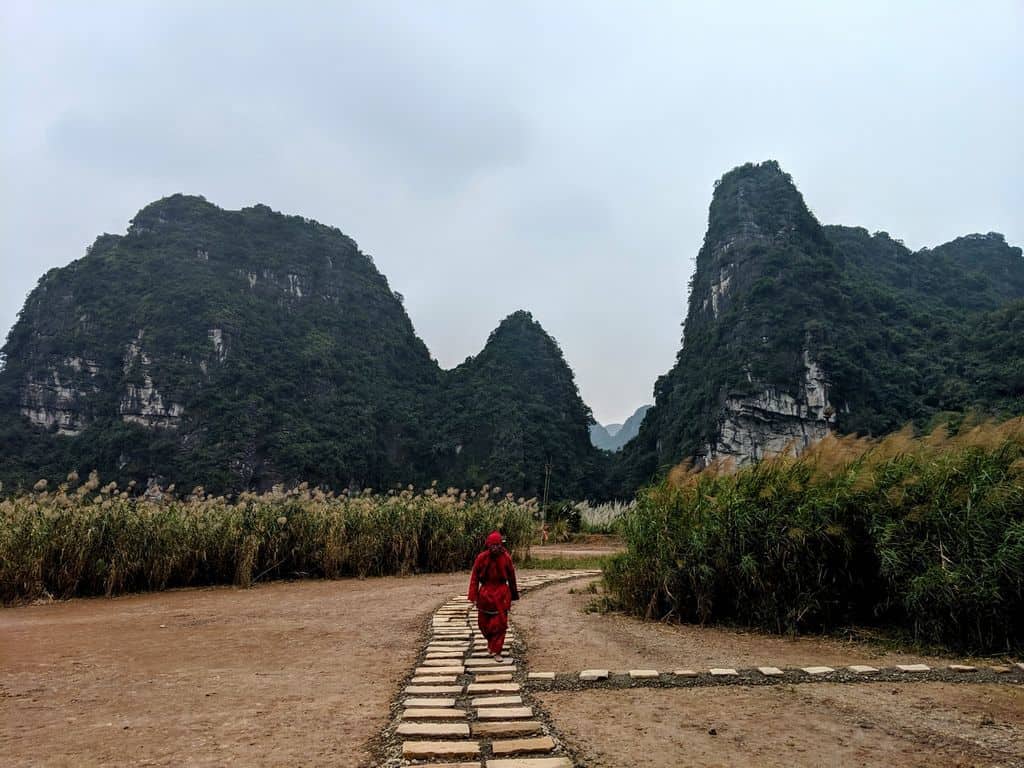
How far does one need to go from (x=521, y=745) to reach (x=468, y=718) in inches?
21.6

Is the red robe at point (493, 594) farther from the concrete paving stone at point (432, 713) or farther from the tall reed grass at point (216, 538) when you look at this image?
the tall reed grass at point (216, 538)

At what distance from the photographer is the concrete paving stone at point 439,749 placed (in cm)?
283

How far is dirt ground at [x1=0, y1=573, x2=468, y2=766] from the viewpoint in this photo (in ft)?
9.84

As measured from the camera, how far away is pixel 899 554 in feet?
16.8

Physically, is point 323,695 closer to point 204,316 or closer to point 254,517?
point 254,517

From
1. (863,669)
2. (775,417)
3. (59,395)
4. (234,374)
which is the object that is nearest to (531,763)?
(863,669)

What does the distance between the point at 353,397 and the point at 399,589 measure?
2069 inches

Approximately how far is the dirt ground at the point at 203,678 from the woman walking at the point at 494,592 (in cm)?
66

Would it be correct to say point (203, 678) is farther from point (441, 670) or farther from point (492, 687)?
point (492, 687)

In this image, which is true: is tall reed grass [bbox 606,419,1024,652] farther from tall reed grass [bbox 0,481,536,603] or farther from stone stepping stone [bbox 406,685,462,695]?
tall reed grass [bbox 0,481,536,603]

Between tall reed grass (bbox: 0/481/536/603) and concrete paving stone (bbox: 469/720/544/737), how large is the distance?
7.48 meters

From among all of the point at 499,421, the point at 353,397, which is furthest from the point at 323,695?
the point at 353,397

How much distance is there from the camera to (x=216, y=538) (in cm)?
970

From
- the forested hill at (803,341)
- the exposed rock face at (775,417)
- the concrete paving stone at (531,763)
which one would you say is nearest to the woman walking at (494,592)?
the concrete paving stone at (531,763)
